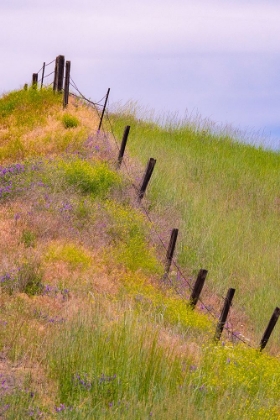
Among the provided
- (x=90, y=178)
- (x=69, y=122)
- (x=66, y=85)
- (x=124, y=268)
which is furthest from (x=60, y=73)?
(x=124, y=268)

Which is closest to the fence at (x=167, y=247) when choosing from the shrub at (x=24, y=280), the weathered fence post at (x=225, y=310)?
the weathered fence post at (x=225, y=310)

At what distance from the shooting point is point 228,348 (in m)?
10.2

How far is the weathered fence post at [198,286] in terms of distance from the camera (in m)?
12.6

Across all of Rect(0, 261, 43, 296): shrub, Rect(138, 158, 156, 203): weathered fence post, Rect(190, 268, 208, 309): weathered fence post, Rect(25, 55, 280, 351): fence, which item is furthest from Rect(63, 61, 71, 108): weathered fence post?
Rect(0, 261, 43, 296): shrub

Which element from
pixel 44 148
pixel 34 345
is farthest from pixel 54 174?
pixel 34 345

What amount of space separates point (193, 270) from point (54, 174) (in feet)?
13.6

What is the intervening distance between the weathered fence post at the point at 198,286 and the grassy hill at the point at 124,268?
10.8 inches

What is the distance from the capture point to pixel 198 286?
12.9 metres

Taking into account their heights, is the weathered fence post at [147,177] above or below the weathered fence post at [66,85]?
below

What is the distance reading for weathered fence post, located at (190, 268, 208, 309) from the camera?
12555mm

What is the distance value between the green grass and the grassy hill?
0.06 meters

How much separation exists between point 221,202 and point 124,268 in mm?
10187

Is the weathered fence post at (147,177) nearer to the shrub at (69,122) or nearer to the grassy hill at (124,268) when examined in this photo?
the grassy hill at (124,268)

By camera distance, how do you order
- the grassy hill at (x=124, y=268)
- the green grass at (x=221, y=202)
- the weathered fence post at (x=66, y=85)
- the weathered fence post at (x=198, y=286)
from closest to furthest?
the grassy hill at (x=124, y=268) → the weathered fence post at (x=198, y=286) → the green grass at (x=221, y=202) → the weathered fence post at (x=66, y=85)
